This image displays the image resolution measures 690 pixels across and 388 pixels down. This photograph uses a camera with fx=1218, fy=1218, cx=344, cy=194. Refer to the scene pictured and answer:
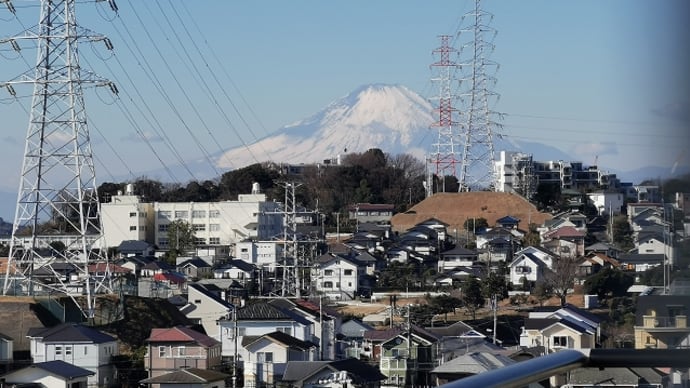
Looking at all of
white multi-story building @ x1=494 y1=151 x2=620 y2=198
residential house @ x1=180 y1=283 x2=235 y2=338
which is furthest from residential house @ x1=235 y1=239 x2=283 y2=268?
white multi-story building @ x1=494 y1=151 x2=620 y2=198

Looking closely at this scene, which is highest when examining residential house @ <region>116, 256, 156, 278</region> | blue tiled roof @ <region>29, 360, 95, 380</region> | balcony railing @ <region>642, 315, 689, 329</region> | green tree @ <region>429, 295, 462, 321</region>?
balcony railing @ <region>642, 315, 689, 329</region>

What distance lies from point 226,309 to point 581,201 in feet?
60.5

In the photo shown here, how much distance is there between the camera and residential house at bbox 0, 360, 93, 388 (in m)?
11.6

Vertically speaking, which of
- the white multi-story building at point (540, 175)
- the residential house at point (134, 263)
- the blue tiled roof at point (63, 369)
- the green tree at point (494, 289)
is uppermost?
the white multi-story building at point (540, 175)

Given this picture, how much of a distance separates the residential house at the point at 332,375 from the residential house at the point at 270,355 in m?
0.69

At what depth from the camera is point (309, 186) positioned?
32.8 meters

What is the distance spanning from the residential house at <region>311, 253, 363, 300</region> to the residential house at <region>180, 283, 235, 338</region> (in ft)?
16.5

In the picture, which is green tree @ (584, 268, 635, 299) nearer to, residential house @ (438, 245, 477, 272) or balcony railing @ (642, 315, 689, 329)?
residential house @ (438, 245, 477, 272)

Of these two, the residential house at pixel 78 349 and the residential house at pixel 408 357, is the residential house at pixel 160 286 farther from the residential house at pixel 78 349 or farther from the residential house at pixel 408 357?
the residential house at pixel 408 357

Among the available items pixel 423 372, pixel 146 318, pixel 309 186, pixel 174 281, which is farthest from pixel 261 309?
pixel 309 186

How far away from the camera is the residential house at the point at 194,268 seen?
76.0 feet

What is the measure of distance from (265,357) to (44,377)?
8.84 ft

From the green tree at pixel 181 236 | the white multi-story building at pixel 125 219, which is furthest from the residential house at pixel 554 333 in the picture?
the white multi-story building at pixel 125 219

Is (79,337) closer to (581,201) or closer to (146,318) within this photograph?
(146,318)
